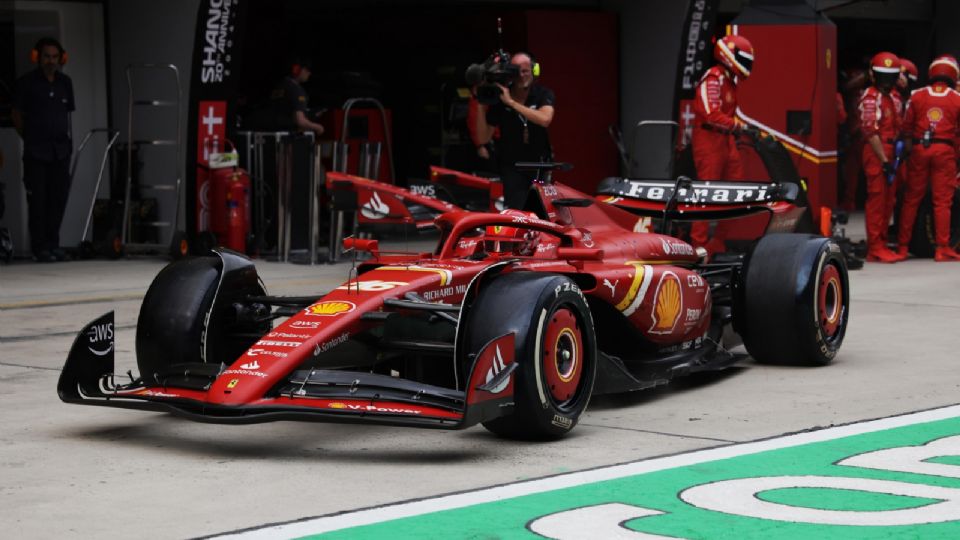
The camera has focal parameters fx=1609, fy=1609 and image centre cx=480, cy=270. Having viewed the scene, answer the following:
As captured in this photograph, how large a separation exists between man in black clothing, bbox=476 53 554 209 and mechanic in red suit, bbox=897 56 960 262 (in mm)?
5599

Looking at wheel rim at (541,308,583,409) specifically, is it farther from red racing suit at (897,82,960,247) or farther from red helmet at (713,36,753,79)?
red racing suit at (897,82,960,247)

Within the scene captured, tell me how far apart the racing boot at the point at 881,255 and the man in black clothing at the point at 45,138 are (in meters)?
8.29

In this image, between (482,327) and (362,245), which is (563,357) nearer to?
(482,327)

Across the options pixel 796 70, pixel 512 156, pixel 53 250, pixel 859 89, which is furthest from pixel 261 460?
pixel 859 89

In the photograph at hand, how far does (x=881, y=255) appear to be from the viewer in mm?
16625

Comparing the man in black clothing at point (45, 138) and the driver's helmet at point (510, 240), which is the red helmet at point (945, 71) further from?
the driver's helmet at point (510, 240)

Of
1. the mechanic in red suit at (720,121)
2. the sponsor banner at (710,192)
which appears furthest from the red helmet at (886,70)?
the sponsor banner at (710,192)

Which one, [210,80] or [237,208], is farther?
[210,80]

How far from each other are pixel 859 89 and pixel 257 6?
954cm

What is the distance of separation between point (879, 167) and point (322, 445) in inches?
429

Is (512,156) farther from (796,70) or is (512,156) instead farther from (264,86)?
(264,86)

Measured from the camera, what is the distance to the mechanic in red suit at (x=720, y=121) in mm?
14961

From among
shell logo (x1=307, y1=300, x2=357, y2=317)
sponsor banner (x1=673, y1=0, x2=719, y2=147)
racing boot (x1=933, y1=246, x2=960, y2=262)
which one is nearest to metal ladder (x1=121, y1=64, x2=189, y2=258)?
sponsor banner (x1=673, y1=0, x2=719, y2=147)

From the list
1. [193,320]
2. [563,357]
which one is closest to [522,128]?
[193,320]
